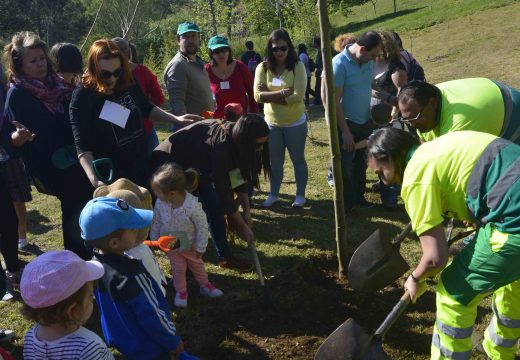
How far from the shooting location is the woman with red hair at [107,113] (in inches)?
120

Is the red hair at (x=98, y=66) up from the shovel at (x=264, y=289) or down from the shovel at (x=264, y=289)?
up

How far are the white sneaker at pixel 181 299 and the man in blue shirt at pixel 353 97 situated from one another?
215 centimetres

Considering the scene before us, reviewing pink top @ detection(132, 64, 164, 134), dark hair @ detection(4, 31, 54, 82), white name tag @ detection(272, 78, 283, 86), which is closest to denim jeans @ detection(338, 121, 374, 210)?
white name tag @ detection(272, 78, 283, 86)

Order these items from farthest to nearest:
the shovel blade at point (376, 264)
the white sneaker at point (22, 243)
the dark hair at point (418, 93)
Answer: the white sneaker at point (22, 243) < the shovel blade at point (376, 264) < the dark hair at point (418, 93)

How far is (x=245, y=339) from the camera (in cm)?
312

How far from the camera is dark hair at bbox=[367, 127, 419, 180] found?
222cm

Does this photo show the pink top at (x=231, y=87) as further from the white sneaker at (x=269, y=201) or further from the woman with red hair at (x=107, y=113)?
the woman with red hair at (x=107, y=113)

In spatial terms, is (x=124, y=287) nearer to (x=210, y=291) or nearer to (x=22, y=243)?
(x=210, y=291)

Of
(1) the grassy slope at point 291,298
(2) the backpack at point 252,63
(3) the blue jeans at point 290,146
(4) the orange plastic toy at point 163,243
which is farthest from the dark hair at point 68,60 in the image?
(2) the backpack at point 252,63

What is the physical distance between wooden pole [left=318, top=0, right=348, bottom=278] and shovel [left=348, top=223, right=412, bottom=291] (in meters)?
0.38

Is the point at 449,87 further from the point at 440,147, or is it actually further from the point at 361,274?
the point at 361,274

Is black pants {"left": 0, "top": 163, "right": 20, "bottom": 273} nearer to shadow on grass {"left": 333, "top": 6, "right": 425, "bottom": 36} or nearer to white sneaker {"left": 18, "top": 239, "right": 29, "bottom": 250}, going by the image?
white sneaker {"left": 18, "top": 239, "right": 29, "bottom": 250}

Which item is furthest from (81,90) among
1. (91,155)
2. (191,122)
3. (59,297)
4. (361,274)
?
(361,274)

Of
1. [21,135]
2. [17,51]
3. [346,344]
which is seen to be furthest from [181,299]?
[17,51]
